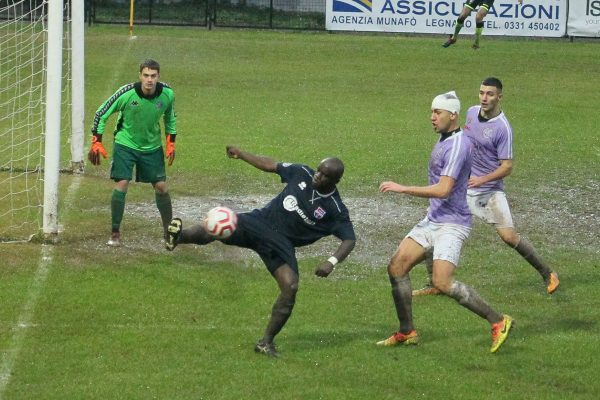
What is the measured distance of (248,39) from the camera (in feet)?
129

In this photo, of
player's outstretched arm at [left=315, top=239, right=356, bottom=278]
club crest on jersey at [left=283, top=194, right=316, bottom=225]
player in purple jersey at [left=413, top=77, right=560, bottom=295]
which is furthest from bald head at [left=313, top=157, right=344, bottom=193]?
player in purple jersey at [left=413, top=77, right=560, bottom=295]

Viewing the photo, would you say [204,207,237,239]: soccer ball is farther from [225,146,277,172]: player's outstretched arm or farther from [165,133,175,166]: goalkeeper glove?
[165,133,175,166]: goalkeeper glove

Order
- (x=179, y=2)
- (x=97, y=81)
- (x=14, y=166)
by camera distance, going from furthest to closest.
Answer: (x=179, y=2) < (x=97, y=81) < (x=14, y=166)

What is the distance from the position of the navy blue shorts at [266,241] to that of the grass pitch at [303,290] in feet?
2.71

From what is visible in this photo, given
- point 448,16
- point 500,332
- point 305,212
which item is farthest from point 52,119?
point 448,16

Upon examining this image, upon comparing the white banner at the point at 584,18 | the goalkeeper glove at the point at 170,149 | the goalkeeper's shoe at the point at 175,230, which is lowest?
the goalkeeper's shoe at the point at 175,230

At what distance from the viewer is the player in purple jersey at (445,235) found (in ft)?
36.0

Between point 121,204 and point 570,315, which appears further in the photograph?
point 121,204

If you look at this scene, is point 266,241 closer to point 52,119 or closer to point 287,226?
point 287,226

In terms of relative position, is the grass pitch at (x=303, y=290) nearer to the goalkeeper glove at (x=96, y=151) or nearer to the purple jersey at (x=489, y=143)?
the goalkeeper glove at (x=96, y=151)

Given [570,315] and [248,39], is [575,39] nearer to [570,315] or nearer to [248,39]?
[248,39]

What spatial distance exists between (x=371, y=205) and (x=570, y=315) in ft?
18.5

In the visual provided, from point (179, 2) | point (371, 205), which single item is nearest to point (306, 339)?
point (371, 205)

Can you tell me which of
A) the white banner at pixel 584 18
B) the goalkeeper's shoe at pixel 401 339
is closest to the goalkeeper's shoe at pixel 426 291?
the goalkeeper's shoe at pixel 401 339
